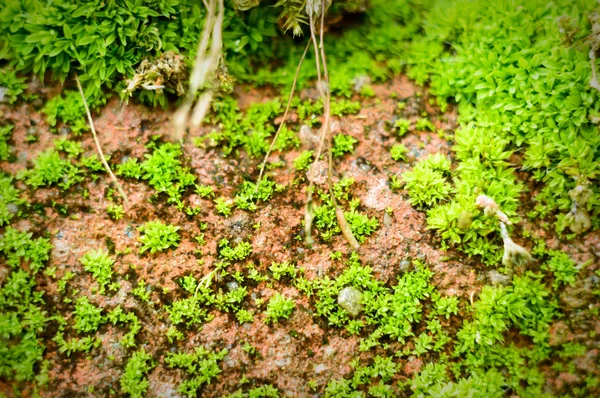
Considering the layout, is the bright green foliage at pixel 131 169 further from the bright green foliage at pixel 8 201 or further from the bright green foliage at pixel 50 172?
the bright green foliage at pixel 8 201

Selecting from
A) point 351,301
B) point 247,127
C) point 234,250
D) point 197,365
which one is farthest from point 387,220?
point 197,365

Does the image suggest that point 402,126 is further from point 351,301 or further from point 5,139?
point 5,139

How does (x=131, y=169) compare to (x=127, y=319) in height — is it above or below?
above

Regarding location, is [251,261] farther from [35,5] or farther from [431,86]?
[35,5]

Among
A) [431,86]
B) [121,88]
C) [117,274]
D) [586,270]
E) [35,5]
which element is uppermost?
[35,5]

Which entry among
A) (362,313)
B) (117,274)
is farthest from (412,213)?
(117,274)

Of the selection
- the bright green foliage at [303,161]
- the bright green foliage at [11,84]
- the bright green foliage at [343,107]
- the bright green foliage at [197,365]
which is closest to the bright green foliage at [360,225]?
the bright green foliage at [303,161]

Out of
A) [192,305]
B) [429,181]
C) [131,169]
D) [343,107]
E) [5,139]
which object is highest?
[343,107]
